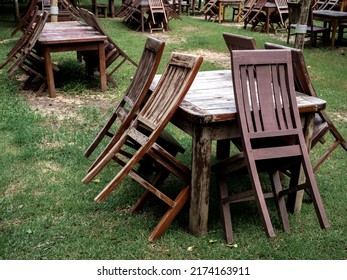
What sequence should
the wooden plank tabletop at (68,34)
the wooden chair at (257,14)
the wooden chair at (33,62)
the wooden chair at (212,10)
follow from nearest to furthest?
the wooden plank tabletop at (68,34) → the wooden chair at (33,62) → the wooden chair at (257,14) → the wooden chair at (212,10)

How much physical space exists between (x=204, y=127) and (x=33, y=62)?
16.7 ft

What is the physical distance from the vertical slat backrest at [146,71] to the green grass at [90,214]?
88 cm

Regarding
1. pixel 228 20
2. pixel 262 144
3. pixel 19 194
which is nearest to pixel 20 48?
pixel 19 194

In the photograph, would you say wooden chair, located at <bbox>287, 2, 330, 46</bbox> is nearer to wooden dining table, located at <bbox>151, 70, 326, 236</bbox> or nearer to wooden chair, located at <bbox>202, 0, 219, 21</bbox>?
wooden chair, located at <bbox>202, 0, 219, 21</bbox>

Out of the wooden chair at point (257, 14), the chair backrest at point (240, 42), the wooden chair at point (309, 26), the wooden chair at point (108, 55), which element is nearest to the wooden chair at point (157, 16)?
the wooden chair at point (257, 14)

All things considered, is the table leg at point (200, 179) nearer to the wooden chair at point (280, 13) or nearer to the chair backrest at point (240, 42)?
the chair backrest at point (240, 42)

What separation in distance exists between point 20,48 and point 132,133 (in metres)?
5.24

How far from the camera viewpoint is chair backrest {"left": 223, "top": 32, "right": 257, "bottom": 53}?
412 cm

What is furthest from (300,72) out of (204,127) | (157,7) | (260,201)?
(157,7)

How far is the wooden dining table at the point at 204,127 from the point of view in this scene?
3.20 m

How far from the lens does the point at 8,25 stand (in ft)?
47.0

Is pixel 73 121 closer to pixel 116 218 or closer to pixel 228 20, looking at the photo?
pixel 116 218

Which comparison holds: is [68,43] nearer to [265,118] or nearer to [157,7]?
[265,118]

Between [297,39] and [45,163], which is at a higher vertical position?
[297,39]
